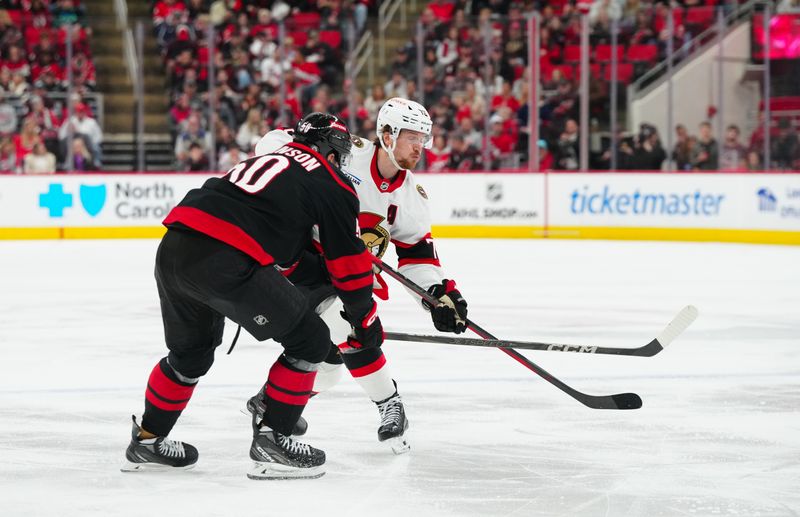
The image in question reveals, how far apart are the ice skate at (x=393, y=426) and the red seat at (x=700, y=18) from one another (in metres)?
8.70

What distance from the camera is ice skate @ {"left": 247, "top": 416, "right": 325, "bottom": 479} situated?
3.03 metres

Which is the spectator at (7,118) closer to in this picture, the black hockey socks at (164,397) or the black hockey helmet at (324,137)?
the black hockey socks at (164,397)

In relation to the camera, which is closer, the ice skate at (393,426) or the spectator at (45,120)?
the ice skate at (393,426)

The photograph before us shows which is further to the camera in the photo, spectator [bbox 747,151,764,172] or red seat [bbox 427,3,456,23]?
red seat [bbox 427,3,456,23]

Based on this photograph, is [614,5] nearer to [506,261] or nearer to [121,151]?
[506,261]

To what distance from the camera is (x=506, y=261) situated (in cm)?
921

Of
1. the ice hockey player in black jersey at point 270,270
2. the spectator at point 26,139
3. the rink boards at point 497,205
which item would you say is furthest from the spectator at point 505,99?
the ice hockey player in black jersey at point 270,270

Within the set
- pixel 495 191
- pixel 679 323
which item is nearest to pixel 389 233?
pixel 679 323

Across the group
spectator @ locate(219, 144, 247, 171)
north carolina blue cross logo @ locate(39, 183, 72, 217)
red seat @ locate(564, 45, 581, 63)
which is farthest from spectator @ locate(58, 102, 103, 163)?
red seat @ locate(564, 45, 581, 63)

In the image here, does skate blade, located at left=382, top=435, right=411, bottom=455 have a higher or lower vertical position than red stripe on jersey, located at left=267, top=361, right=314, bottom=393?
lower

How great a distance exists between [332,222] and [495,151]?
879 cm

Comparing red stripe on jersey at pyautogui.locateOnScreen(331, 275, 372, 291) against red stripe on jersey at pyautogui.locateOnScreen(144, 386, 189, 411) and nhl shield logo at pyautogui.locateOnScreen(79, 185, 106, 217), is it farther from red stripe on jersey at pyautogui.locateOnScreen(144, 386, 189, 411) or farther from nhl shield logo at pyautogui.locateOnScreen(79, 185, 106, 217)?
nhl shield logo at pyautogui.locateOnScreen(79, 185, 106, 217)

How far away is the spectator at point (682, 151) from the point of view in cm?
1100

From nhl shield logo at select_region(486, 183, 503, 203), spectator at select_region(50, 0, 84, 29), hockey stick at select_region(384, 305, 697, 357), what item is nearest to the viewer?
hockey stick at select_region(384, 305, 697, 357)
